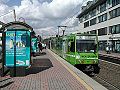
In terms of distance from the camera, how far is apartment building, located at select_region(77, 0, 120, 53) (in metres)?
61.1

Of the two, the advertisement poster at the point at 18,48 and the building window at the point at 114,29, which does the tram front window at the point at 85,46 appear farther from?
the building window at the point at 114,29

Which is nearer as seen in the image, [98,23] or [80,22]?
[98,23]

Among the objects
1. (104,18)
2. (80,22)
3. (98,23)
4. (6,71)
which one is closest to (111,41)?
(104,18)

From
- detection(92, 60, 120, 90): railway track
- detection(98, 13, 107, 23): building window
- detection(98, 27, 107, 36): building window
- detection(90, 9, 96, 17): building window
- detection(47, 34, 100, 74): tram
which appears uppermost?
detection(90, 9, 96, 17): building window

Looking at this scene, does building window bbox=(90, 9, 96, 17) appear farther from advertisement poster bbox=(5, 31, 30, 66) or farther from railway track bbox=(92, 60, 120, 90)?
advertisement poster bbox=(5, 31, 30, 66)

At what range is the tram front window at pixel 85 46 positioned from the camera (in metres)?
21.2

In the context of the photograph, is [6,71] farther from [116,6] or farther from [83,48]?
[116,6]

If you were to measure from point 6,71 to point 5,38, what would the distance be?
210cm

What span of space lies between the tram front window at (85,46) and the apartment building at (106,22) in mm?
39155

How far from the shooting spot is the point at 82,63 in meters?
21.0

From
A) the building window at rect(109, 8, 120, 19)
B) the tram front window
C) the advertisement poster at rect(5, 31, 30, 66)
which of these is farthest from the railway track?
the building window at rect(109, 8, 120, 19)

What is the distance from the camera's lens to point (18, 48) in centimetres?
1373

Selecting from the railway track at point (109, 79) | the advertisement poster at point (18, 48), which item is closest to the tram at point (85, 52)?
the railway track at point (109, 79)

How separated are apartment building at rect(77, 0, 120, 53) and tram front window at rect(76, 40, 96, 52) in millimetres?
39155
